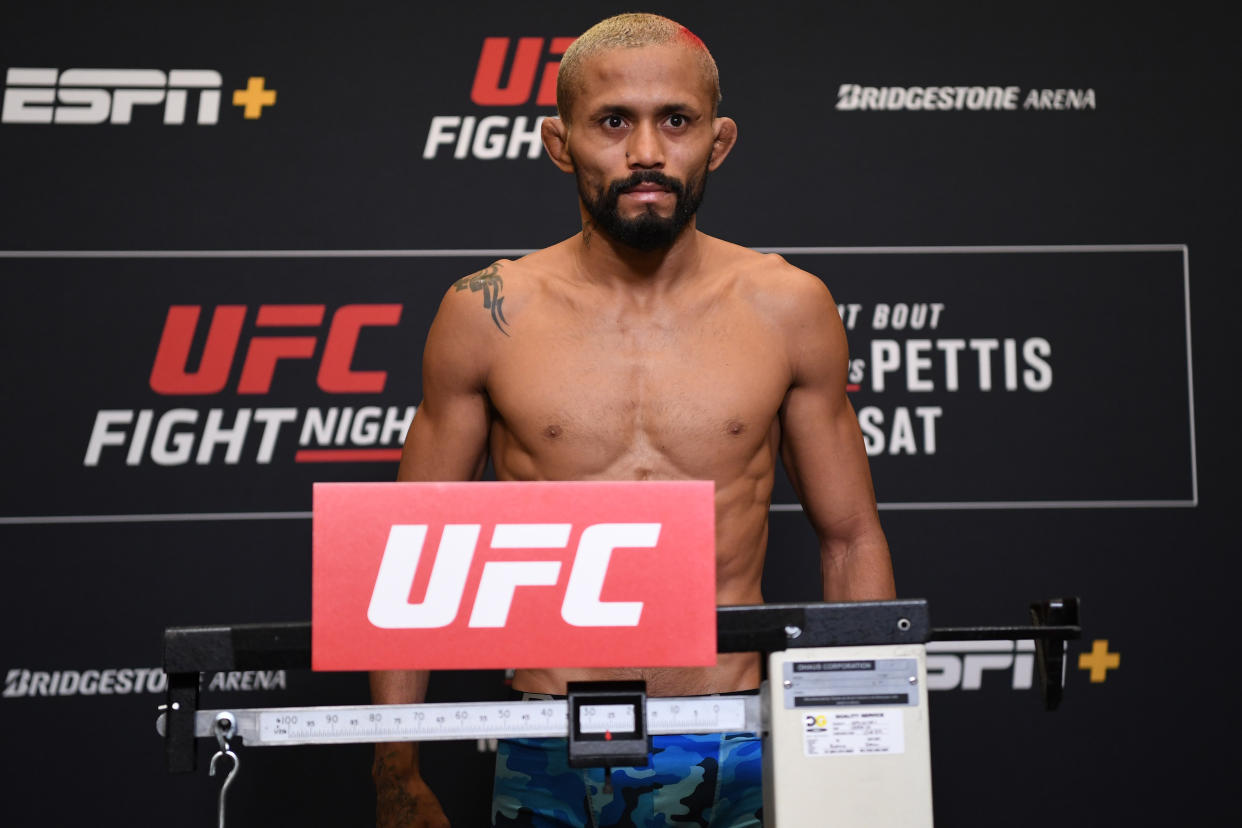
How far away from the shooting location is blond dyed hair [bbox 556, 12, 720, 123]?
158cm

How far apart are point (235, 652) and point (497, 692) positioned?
1524 mm

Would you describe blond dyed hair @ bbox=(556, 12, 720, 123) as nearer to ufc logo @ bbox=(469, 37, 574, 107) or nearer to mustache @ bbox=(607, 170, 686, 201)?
mustache @ bbox=(607, 170, 686, 201)

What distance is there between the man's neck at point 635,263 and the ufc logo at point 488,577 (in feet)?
2.60

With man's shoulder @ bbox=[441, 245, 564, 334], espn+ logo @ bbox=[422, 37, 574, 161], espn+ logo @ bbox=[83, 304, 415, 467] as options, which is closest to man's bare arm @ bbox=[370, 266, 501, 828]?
man's shoulder @ bbox=[441, 245, 564, 334]

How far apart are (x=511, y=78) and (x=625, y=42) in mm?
992

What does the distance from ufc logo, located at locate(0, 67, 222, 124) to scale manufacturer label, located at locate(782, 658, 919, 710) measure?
1935 millimetres

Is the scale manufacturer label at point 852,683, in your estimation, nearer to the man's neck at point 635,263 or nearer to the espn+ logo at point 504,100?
the man's neck at point 635,263

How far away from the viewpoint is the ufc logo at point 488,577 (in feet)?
3.08

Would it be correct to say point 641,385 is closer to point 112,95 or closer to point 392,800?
point 392,800

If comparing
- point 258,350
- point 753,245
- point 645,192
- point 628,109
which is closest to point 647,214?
point 645,192

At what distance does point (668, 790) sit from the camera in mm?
1465

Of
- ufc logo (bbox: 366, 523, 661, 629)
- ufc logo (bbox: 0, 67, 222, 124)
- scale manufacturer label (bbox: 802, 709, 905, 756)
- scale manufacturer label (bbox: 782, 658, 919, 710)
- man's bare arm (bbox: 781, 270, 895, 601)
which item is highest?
ufc logo (bbox: 0, 67, 222, 124)

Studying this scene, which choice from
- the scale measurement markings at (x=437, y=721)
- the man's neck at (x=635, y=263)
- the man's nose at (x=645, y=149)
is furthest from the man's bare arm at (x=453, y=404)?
the scale measurement markings at (x=437, y=721)

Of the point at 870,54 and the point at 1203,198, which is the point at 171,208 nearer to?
the point at 870,54
